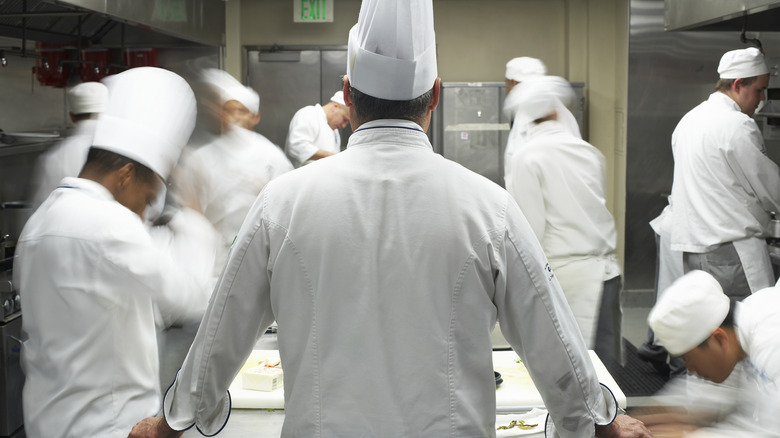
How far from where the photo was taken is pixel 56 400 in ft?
6.03

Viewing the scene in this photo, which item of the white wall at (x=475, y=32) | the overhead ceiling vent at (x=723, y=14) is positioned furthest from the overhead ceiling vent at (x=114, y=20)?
the overhead ceiling vent at (x=723, y=14)

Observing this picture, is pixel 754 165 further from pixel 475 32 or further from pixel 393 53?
pixel 475 32

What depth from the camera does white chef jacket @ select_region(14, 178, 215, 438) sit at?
1.81 meters

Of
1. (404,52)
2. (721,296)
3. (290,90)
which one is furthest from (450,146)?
(404,52)

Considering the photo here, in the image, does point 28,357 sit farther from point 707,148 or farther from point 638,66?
point 638,66

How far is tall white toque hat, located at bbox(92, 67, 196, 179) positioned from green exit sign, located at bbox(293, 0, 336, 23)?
5099mm

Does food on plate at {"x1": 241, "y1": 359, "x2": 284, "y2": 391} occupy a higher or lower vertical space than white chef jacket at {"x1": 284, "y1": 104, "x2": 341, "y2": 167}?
lower

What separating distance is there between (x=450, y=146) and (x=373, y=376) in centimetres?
561

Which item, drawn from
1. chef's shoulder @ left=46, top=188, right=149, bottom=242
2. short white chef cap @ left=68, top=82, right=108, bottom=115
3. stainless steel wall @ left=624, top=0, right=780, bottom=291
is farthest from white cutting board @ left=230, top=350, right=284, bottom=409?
stainless steel wall @ left=624, top=0, right=780, bottom=291

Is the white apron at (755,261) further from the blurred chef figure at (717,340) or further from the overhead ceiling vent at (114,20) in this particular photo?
the overhead ceiling vent at (114,20)

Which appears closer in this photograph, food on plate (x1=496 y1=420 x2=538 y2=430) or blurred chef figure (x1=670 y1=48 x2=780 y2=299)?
food on plate (x1=496 y1=420 x2=538 y2=430)

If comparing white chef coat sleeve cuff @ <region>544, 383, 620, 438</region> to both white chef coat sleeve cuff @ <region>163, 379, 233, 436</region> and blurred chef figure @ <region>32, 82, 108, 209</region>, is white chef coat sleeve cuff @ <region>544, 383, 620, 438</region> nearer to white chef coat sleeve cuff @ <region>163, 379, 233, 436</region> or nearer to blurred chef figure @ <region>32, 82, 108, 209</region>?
white chef coat sleeve cuff @ <region>163, 379, 233, 436</region>

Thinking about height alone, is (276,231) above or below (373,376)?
above

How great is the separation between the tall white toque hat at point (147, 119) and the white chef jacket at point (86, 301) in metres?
0.12
